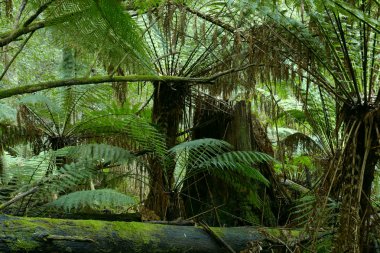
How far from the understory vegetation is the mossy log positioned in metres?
0.20

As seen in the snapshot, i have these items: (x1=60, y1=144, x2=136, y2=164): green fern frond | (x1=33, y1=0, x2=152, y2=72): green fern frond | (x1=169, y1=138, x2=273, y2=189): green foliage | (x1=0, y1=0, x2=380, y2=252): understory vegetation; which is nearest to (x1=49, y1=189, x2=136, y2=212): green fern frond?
(x1=0, y1=0, x2=380, y2=252): understory vegetation

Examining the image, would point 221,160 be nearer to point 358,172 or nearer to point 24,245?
point 358,172

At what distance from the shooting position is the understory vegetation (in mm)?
2707

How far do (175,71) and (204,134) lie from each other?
762mm

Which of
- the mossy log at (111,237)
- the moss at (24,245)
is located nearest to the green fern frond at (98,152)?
the mossy log at (111,237)

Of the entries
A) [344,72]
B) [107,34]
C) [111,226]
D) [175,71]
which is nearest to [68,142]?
[175,71]

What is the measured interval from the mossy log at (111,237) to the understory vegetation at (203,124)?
199mm

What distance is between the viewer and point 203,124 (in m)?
4.27

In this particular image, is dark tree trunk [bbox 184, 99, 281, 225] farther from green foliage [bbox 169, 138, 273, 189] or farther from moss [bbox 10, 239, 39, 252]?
moss [bbox 10, 239, 39, 252]

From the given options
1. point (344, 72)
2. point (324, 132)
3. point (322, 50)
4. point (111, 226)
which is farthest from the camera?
point (324, 132)

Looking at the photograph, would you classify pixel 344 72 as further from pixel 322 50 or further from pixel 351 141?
pixel 351 141

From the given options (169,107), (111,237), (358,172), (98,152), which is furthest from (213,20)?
(111,237)

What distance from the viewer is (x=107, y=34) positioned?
2.68 m

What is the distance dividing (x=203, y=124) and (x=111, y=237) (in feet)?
7.33
